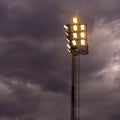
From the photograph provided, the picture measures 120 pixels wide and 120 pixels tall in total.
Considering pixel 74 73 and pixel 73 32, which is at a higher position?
pixel 73 32

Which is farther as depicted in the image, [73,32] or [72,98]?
[73,32]

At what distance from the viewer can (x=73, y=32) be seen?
1225 inches

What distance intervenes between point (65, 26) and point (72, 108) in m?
7.10

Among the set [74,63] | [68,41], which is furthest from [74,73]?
[68,41]

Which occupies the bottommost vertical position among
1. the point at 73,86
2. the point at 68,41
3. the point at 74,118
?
the point at 74,118

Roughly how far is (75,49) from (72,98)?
4210 mm

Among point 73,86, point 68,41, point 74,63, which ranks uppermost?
point 68,41

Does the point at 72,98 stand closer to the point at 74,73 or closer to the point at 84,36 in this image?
the point at 74,73

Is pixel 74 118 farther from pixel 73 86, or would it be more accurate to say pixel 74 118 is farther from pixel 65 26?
pixel 65 26

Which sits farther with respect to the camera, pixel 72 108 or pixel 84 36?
pixel 84 36

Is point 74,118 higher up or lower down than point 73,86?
lower down

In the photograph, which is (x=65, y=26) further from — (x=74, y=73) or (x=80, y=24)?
(x=74, y=73)

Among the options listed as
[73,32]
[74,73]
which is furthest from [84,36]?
[74,73]

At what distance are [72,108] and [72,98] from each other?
3.14 ft
